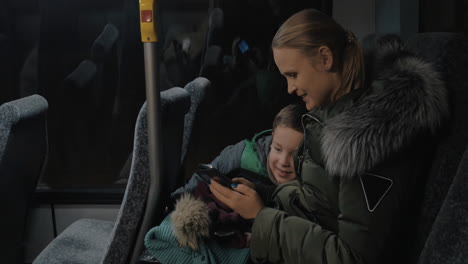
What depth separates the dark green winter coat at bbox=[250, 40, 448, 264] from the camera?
1090 millimetres

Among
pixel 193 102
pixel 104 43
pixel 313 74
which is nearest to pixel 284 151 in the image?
pixel 193 102

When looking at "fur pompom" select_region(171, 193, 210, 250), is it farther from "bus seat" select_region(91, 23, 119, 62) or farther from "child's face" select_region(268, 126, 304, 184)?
"bus seat" select_region(91, 23, 119, 62)

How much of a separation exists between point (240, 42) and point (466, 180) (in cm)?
169

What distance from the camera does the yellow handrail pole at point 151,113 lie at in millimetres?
1415

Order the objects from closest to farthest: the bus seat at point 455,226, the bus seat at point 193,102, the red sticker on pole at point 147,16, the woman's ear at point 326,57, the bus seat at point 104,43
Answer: the bus seat at point 455,226
the woman's ear at point 326,57
the red sticker on pole at point 147,16
the bus seat at point 193,102
the bus seat at point 104,43

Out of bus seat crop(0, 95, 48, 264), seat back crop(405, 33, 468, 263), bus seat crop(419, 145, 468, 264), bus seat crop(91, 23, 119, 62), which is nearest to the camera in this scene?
bus seat crop(419, 145, 468, 264)

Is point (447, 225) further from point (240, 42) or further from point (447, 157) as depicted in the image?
point (240, 42)

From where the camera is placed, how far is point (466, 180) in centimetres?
89

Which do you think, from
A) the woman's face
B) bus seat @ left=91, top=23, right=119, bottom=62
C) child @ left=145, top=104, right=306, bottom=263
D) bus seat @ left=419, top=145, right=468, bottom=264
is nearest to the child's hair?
child @ left=145, top=104, right=306, bottom=263

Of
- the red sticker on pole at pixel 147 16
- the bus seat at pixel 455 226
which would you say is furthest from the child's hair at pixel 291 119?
the bus seat at pixel 455 226

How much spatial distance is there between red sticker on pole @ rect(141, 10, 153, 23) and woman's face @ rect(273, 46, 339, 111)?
15.4 inches

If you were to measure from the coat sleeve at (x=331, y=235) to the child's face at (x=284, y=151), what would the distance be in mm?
498

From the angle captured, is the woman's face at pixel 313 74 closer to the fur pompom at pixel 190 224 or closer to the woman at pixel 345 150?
the woman at pixel 345 150

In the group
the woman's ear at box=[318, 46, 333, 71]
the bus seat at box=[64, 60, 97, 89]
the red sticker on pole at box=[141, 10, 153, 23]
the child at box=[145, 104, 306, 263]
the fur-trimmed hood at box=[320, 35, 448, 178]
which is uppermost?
the red sticker on pole at box=[141, 10, 153, 23]
